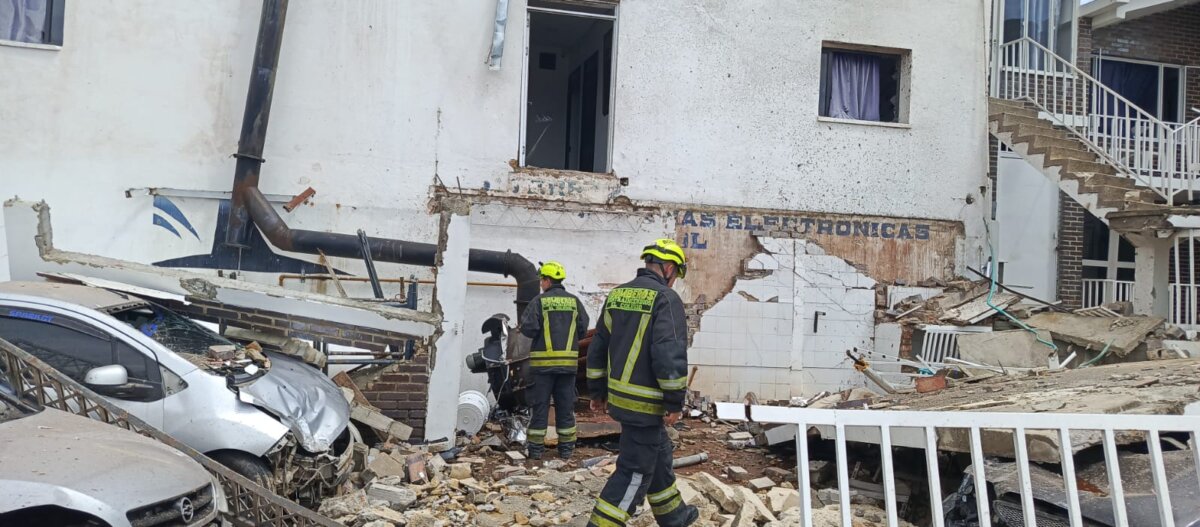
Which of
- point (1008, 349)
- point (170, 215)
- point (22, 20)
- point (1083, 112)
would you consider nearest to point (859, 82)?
point (1083, 112)

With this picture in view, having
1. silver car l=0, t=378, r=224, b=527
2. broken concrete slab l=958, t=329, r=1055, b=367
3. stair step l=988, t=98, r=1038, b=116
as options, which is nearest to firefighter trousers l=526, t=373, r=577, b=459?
silver car l=0, t=378, r=224, b=527

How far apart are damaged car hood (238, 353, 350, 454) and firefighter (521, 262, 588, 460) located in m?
1.85

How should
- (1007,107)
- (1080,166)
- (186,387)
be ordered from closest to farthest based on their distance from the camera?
1. (186,387)
2. (1080,166)
3. (1007,107)

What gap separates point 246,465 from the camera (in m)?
5.68

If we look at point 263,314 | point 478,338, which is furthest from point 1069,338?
point 263,314

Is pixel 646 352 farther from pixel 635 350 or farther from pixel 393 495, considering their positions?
pixel 393 495

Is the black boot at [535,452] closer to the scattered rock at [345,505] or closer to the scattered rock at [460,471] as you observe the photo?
the scattered rock at [460,471]

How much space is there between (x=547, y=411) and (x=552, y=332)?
2.27 feet

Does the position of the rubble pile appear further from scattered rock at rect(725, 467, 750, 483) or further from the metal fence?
the metal fence

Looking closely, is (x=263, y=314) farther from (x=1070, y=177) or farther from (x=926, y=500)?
(x=1070, y=177)

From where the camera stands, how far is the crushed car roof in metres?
6.03

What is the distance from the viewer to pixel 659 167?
37.5 ft

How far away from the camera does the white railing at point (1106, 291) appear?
503 inches

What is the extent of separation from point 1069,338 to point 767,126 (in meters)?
4.35
